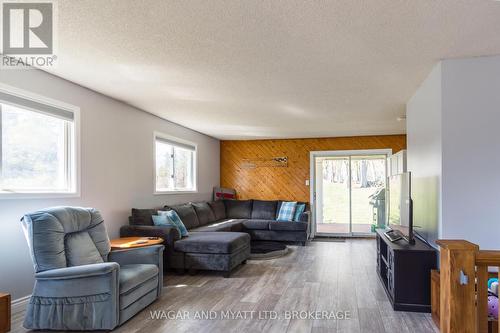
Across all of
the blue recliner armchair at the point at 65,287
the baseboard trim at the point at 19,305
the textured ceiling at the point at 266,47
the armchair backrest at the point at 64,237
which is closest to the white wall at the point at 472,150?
the textured ceiling at the point at 266,47

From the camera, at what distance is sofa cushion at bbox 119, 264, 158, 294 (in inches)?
126

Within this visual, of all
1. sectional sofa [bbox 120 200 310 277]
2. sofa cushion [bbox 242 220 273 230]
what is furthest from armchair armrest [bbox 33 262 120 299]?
sofa cushion [bbox 242 220 273 230]

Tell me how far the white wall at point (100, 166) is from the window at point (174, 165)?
0.21 meters

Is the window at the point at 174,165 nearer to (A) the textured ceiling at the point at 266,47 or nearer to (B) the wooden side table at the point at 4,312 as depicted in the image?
(A) the textured ceiling at the point at 266,47

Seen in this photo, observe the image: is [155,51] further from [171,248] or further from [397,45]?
[171,248]

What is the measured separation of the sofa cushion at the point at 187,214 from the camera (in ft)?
19.9

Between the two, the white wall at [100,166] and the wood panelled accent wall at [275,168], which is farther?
the wood panelled accent wall at [275,168]

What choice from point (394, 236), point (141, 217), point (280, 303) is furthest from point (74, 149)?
point (394, 236)

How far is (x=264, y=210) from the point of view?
8.16 meters

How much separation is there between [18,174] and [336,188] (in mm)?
6520

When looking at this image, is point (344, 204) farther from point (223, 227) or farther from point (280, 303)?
point (280, 303)

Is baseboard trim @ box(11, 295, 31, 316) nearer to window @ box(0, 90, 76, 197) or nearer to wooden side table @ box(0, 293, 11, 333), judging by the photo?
wooden side table @ box(0, 293, 11, 333)

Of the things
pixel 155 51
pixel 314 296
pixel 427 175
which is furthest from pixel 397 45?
pixel 314 296

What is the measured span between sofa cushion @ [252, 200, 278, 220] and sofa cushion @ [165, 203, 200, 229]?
1871 mm
